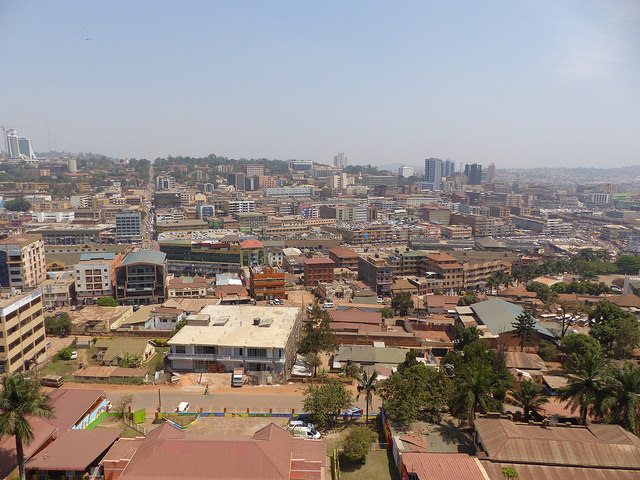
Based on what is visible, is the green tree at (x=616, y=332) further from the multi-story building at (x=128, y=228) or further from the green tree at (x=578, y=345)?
the multi-story building at (x=128, y=228)

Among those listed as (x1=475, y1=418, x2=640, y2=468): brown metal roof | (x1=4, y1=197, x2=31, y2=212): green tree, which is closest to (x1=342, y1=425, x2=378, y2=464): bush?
(x1=475, y1=418, x2=640, y2=468): brown metal roof

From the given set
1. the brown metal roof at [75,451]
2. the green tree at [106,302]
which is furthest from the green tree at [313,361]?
the green tree at [106,302]

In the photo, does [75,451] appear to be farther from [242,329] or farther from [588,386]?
[588,386]

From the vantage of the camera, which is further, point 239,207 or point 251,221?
point 239,207

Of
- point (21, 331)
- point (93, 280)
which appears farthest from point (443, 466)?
point (93, 280)

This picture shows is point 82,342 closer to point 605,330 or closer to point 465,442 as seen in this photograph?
point 465,442

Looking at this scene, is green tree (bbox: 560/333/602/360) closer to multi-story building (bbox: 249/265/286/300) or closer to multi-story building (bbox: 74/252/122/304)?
multi-story building (bbox: 249/265/286/300)

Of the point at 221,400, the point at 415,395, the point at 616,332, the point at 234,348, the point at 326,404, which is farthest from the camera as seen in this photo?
the point at 616,332
